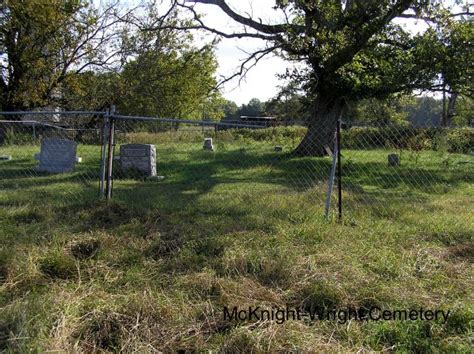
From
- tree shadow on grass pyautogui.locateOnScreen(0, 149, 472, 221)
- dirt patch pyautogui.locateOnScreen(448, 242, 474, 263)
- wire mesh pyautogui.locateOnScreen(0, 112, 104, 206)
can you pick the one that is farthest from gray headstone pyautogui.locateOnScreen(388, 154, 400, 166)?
dirt patch pyautogui.locateOnScreen(448, 242, 474, 263)

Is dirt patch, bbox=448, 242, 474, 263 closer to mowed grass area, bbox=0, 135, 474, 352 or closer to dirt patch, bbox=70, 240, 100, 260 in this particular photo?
mowed grass area, bbox=0, 135, 474, 352

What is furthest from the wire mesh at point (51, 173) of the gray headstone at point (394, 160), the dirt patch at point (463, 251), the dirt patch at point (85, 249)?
the gray headstone at point (394, 160)

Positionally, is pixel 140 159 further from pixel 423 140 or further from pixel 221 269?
pixel 423 140

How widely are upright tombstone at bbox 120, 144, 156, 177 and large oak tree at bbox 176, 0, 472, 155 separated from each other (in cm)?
642

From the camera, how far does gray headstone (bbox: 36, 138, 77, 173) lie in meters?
11.8

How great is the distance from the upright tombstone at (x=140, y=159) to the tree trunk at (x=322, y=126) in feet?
22.1

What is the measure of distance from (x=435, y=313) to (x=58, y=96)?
2695 centimetres

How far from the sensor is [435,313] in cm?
357

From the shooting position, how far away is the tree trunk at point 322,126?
16.2 meters

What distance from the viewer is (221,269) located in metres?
4.38

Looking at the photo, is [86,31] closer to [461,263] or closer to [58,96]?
[58,96]

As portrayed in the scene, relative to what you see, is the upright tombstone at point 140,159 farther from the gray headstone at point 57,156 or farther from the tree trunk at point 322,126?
the tree trunk at point 322,126

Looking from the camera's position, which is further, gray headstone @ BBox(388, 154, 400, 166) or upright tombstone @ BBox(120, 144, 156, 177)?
Result: gray headstone @ BBox(388, 154, 400, 166)

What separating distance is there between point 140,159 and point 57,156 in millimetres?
2499
